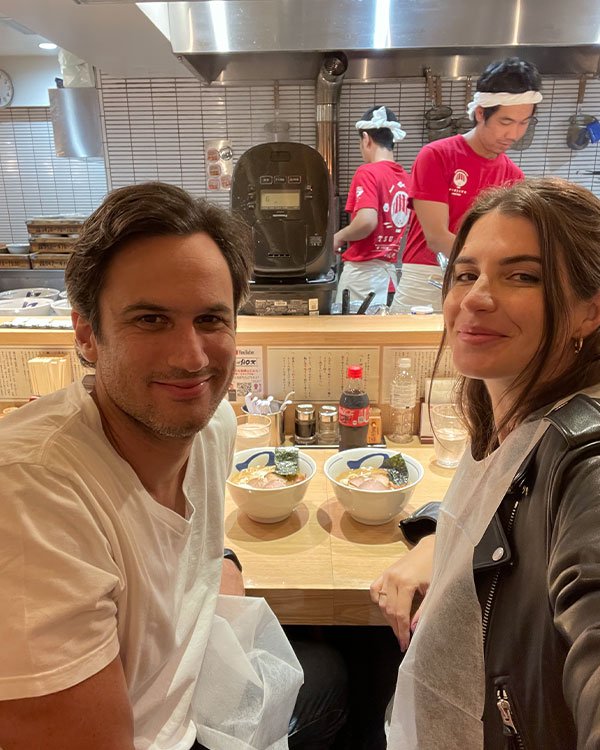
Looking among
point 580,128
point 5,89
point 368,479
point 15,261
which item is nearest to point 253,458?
point 368,479

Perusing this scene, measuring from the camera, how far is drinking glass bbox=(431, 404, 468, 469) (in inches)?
58.1

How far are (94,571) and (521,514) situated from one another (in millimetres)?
541

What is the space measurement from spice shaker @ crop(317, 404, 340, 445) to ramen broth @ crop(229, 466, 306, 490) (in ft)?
1.15

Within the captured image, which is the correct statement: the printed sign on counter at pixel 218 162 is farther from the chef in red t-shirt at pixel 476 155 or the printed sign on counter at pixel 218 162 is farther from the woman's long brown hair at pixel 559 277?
the woman's long brown hair at pixel 559 277

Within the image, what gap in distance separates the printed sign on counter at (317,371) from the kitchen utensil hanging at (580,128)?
3.38 meters

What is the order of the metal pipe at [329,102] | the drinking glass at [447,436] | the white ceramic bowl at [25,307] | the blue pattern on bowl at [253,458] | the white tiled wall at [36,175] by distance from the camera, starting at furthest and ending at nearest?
1. the white tiled wall at [36,175]
2. the metal pipe at [329,102]
3. the white ceramic bowl at [25,307]
4. the drinking glass at [447,436]
5. the blue pattern on bowl at [253,458]

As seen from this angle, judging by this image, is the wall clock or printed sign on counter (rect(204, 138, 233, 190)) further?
the wall clock

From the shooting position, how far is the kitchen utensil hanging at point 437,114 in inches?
149

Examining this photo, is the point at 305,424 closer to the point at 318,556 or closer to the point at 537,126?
the point at 318,556

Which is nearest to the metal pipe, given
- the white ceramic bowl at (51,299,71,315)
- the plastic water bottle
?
the white ceramic bowl at (51,299,71,315)

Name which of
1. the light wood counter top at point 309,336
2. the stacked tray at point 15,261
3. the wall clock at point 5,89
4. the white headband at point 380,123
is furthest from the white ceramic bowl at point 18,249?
the light wood counter top at point 309,336

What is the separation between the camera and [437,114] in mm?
3855

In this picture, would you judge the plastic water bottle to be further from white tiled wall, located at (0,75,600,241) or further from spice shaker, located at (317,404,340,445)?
white tiled wall, located at (0,75,600,241)

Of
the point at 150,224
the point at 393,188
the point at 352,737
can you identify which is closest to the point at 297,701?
the point at 352,737
